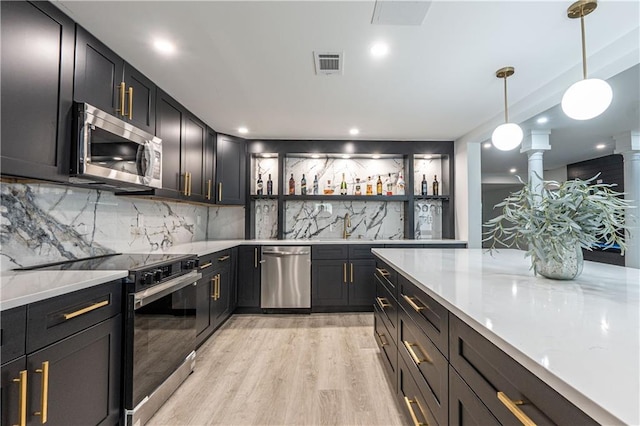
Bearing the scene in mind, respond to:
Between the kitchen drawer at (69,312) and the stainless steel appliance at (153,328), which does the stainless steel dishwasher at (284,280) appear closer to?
the stainless steel appliance at (153,328)

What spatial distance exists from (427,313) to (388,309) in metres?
0.87

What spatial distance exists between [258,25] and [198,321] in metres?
2.37

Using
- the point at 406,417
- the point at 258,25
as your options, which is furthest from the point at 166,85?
the point at 406,417

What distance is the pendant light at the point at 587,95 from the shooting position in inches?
56.7

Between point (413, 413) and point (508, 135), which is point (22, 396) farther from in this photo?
point (508, 135)

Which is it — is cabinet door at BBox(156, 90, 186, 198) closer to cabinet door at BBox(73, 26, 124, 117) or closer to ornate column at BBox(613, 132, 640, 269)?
cabinet door at BBox(73, 26, 124, 117)

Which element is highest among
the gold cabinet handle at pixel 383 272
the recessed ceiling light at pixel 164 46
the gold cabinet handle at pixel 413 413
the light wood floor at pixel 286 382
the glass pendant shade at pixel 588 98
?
the recessed ceiling light at pixel 164 46

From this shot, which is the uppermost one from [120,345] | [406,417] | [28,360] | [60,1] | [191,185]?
[60,1]

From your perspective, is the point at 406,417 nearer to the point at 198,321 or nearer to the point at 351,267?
the point at 198,321

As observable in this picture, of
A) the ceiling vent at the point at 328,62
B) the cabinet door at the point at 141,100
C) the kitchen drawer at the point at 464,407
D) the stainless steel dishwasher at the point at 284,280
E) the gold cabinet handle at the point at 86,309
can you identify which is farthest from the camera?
the stainless steel dishwasher at the point at 284,280

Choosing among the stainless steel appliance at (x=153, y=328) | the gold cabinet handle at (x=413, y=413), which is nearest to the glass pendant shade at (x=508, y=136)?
the gold cabinet handle at (x=413, y=413)

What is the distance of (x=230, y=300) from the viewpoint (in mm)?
3551

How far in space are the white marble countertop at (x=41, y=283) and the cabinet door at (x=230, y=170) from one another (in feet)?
7.70

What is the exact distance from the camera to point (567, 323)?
0.78 metres
